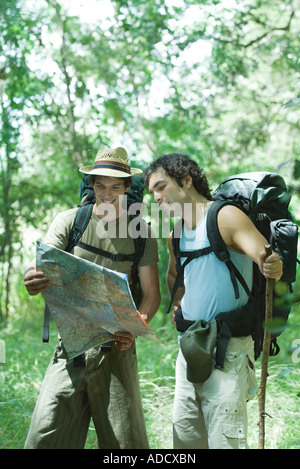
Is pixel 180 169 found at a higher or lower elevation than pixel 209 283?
higher

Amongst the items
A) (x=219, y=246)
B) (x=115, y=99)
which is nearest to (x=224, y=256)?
(x=219, y=246)

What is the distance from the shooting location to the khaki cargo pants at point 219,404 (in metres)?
2.09

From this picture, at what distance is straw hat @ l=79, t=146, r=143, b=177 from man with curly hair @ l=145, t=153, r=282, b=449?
19 centimetres

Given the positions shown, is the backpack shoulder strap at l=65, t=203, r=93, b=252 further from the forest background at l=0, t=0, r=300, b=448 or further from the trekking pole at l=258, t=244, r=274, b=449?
the forest background at l=0, t=0, r=300, b=448

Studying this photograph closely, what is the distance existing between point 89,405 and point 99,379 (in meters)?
0.15

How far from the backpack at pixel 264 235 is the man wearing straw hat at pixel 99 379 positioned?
289 mm

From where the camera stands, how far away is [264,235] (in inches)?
90.8

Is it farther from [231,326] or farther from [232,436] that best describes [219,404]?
[231,326]

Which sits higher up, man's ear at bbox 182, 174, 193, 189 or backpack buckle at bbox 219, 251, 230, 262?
man's ear at bbox 182, 174, 193, 189

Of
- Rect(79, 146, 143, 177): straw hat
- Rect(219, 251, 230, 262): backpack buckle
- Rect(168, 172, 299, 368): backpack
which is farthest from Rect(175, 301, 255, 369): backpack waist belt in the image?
Rect(79, 146, 143, 177): straw hat

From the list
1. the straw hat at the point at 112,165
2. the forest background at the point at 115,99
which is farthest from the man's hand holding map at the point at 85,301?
the forest background at the point at 115,99

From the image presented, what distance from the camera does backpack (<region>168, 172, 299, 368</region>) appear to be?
2.14 m

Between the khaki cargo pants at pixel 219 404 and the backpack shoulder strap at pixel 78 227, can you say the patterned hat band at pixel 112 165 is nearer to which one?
the backpack shoulder strap at pixel 78 227

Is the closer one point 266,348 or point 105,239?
point 266,348
